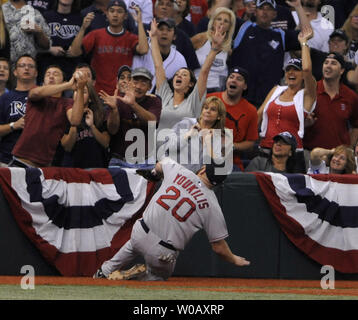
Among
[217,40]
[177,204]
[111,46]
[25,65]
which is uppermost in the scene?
[217,40]

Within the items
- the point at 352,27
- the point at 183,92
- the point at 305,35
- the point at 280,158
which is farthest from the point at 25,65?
the point at 352,27

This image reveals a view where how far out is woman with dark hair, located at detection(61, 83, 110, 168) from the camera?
10.8 metres

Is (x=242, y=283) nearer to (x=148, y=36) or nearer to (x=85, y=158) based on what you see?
(x=85, y=158)

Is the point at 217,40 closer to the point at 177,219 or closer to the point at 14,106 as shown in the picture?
the point at 14,106

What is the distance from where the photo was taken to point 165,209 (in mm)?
9180

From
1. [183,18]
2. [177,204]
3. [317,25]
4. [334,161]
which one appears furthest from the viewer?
[317,25]

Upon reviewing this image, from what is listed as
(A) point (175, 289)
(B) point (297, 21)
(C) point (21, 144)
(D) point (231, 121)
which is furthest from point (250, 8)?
(A) point (175, 289)

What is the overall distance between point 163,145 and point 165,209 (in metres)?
1.74

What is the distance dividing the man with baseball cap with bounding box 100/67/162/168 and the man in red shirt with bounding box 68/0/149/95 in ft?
4.79

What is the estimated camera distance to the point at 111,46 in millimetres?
12484

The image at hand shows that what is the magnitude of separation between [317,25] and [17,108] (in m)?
5.45

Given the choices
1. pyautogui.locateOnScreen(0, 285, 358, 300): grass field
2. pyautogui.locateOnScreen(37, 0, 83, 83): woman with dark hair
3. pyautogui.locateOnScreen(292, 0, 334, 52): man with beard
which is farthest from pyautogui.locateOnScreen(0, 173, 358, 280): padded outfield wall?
pyautogui.locateOnScreen(292, 0, 334, 52): man with beard

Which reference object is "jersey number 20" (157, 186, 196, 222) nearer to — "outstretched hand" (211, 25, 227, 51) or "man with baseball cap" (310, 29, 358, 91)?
"outstretched hand" (211, 25, 227, 51)

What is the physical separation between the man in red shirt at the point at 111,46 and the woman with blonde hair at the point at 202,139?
2.61 meters
